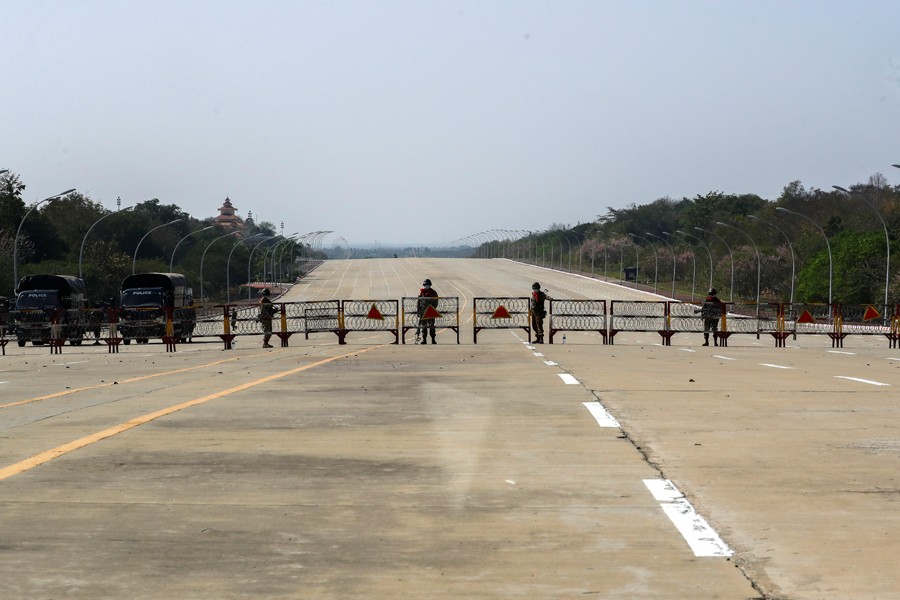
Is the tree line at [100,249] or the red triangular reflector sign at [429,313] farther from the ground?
the tree line at [100,249]

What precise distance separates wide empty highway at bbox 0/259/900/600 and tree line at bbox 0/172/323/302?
65432 millimetres

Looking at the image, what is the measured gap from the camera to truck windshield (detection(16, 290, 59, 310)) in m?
54.7

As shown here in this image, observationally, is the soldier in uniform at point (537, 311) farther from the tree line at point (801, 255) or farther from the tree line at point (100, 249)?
the tree line at point (100, 249)

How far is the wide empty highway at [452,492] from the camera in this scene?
18.7 feet

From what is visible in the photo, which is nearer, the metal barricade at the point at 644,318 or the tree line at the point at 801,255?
the metal barricade at the point at 644,318

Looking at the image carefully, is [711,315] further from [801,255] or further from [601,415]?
[801,255]

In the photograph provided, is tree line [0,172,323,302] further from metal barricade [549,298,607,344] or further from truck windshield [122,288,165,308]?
metal barricade [549,298,607,344]

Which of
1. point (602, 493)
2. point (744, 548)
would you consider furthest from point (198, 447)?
point (744, 548)

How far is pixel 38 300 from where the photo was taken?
54719mm

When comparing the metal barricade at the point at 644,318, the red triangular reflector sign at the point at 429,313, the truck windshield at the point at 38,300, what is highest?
the truck windshield at the point at 38,300

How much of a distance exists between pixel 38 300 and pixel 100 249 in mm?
70508

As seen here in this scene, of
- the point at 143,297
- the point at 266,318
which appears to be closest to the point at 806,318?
the point at 266,318

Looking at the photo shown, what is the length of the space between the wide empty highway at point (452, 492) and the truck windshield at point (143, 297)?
4071cm

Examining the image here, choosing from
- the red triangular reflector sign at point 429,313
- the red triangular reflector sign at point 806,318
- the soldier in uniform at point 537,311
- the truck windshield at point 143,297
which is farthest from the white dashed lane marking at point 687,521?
the truck windshield at point 143,297
